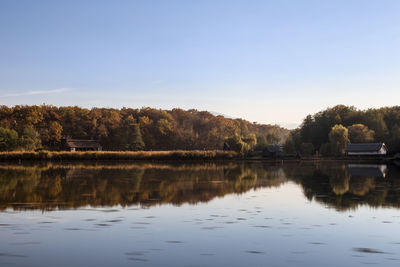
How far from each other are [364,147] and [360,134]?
6.90 metres

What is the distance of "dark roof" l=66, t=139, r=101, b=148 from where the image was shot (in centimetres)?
8800

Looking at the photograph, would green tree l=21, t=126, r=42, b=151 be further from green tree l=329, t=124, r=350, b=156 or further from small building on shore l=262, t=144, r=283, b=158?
green tree l=329, t=124, r=350, b=156

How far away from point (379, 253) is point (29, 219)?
10.6 m

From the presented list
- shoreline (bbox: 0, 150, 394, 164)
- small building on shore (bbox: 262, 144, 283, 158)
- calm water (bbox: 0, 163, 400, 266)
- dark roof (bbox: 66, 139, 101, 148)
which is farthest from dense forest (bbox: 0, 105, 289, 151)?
calm water (bbox: 0, 163, 400, 266)

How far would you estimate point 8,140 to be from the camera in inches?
2968

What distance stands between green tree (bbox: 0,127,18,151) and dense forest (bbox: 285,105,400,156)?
2152 inches

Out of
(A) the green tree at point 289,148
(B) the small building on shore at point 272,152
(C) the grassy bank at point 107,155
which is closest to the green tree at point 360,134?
(A) the green tree at point 289,148

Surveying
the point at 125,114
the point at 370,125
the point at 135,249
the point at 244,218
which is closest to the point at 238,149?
the point at 370,125

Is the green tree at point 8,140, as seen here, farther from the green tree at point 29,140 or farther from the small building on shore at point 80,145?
the small building on shore at point 80,145

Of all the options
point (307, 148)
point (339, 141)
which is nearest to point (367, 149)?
point (339, 141)

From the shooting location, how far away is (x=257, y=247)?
10.1m

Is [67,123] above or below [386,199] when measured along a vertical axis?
above

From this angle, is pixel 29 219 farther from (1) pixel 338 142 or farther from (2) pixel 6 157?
(1) pixel 338 142

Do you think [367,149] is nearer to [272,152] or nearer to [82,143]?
[272,152]
